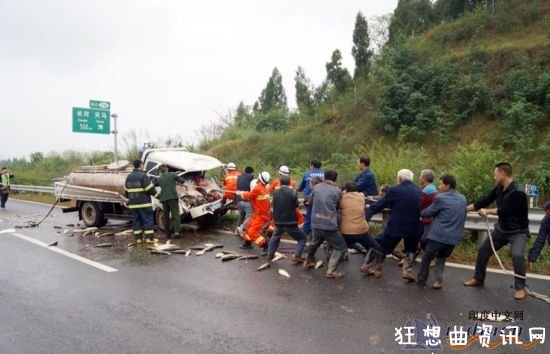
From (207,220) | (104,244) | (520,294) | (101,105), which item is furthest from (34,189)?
(520,294)

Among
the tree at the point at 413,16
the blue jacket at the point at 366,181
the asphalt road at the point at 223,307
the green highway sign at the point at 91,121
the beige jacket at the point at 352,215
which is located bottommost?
the asphalt road at the point at 223,307

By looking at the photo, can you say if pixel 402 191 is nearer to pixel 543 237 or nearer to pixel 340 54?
pixel 543 237

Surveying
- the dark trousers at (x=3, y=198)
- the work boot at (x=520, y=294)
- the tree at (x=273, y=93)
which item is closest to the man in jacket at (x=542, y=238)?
the work boot at (x=520, y=294)

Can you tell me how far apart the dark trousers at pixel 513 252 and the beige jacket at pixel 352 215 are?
165 centimetres

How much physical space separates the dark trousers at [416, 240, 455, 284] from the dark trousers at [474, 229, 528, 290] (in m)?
0.44

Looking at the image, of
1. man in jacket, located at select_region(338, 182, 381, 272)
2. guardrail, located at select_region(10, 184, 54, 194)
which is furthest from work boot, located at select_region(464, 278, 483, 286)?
guardrail, located at select_region(10, 184, 54, 194)

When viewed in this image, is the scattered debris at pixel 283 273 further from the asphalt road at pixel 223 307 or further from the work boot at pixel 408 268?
the work boot at pixel 408 268

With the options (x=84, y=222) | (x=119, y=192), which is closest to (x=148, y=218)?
(x=119, y=192)

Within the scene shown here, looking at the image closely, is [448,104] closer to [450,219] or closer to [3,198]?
[450,219]

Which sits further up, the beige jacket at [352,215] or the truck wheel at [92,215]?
the beige jacket at [352,215]

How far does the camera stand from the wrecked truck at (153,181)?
10102 mm

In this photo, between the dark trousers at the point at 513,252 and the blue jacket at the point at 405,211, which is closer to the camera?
the dark trousers at the point at 513,252

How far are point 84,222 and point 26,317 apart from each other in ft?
22.6

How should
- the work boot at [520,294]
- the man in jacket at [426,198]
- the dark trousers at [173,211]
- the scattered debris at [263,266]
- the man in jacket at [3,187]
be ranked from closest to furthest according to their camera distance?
the work boot at [520,294]
the man in jacket at [426,198]
the scattered debris at [263,266]
the dark trousers at [173,211]
the man in jacket at [3,187]
